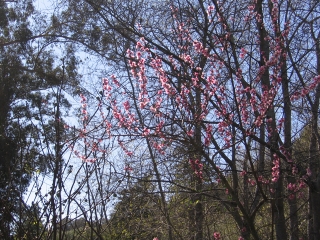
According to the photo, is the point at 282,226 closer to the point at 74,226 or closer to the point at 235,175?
the point at 235,175

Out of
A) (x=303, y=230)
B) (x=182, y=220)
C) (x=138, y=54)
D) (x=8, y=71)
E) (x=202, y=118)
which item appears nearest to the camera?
(x=202, y=118)

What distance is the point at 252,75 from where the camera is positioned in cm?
593

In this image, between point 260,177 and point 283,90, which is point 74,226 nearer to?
point 260,177

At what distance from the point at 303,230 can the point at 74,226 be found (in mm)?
6323

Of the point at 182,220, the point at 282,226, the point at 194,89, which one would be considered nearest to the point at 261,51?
the point at 194,89

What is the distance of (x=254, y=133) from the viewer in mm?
5379

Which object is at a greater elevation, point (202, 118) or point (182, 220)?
point (202, 118)

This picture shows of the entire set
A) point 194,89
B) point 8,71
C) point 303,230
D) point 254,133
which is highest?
point 8,71

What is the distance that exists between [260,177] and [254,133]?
0.58m

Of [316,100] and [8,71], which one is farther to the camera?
[8,71]

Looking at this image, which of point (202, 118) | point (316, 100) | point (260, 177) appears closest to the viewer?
point (202, 118)

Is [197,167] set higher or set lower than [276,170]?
higher

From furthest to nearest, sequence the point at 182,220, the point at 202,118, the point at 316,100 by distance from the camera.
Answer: the point at 182,220 < the point at 316,100 < the point at 202,118

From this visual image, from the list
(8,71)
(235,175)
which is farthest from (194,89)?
(8,71)
